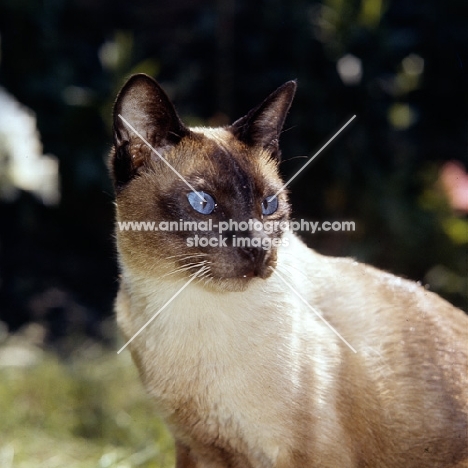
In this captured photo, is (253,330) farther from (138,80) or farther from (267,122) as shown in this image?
(138,80)

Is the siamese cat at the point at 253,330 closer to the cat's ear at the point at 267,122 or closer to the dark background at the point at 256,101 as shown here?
the cat's ear at the point at 267,122

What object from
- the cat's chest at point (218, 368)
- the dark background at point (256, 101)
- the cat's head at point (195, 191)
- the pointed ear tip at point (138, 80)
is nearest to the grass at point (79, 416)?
the dark background at point (256, 101)

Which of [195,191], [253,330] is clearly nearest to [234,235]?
[195,191]

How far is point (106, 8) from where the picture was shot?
224 inches

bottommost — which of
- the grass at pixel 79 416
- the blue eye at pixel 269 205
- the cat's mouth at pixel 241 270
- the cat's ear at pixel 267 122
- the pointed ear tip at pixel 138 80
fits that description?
the grass at pixel 79 416

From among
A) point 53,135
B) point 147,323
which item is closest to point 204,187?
point 147,323

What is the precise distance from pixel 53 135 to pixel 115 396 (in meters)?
1.97

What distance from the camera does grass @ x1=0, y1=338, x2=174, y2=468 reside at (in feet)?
10.3

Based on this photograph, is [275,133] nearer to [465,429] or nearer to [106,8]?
[465,429]

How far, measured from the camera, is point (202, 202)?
2111 millimetres

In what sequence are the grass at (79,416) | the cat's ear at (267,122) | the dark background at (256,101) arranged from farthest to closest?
the dark background at (256,101) < the grass at (79,416) < the cat's ear at (267,122)

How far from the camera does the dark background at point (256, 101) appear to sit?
4.82m

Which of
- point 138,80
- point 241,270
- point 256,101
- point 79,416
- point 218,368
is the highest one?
point 138,80

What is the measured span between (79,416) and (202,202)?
6.47 ft
